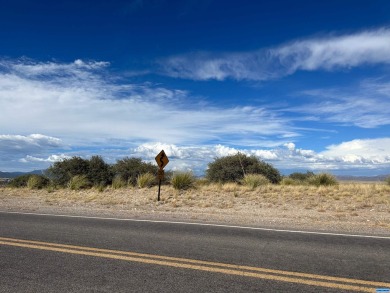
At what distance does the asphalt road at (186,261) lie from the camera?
4.97 meters

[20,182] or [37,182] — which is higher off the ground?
[20,182]

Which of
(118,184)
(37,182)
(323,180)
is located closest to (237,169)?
(323,180)

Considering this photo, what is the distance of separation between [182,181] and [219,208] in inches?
217

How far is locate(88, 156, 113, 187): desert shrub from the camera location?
26812 mm

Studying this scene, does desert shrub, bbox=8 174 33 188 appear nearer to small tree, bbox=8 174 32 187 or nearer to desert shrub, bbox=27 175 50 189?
small tree, bbox=8 174 32 187

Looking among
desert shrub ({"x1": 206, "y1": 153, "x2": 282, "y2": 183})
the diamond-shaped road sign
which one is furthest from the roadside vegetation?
the diamond-shaped road sign

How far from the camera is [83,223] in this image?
35.1 feet

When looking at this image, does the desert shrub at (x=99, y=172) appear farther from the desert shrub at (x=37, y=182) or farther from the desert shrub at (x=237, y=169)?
the desert shrub at (x=237, y=169)

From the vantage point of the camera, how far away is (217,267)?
5809 mm

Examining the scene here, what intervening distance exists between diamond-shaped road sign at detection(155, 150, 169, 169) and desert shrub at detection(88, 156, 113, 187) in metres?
9.73

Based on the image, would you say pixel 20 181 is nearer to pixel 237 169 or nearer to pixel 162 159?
pixel 237 169

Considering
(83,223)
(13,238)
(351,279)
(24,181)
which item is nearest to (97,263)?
(13,238)

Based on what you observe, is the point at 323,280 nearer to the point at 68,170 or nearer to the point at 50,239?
the point at 50,239

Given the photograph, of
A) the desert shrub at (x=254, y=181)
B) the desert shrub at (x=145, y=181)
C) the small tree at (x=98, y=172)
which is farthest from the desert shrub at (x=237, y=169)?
the small tree at (x=98, y=172)
